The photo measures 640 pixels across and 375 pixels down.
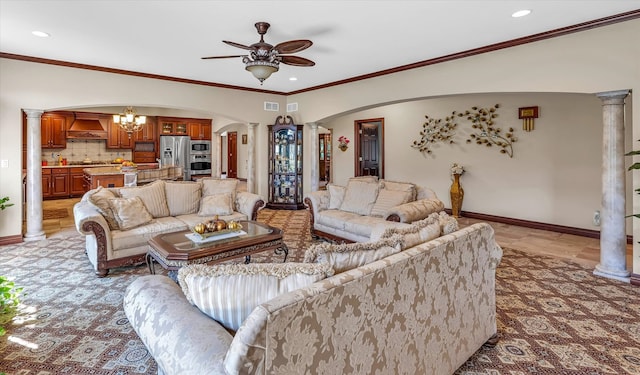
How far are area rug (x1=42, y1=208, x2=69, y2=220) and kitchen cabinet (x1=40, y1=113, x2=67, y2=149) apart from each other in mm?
2369

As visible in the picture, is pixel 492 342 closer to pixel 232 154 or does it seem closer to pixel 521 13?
pixel 521 13

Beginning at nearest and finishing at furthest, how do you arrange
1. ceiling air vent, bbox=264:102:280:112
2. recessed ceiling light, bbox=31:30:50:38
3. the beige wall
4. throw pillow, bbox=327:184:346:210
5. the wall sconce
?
the beige wall < recessed ceiling light, bbox=31:30:50:38 < throw pillow, bbox=327:184:346:210 < the wall sconce < ceiling air vent, bbox=264:102:280:112

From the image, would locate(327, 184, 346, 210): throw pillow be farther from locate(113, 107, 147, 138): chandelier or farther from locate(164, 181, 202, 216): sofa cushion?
locate(113, 107, 147, 138): chandelier

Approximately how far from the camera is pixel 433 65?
16.9ft

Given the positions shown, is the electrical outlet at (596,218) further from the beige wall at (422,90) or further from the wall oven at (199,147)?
the wall oven at (199,147)

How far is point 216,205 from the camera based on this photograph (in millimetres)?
4855

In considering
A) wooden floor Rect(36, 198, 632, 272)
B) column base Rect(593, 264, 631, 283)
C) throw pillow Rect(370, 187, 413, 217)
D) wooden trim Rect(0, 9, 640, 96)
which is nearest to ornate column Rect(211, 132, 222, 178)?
wooden trim Rect(0, 9, 640, 96)

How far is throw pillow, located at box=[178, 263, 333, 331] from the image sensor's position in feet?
4.56

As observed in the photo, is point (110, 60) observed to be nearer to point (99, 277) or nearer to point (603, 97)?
point (99, 277)

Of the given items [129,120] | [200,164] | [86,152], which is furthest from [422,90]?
[86,152]

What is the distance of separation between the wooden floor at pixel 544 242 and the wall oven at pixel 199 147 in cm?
515

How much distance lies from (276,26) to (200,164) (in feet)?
28.8

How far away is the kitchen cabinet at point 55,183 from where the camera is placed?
8656 millimetres

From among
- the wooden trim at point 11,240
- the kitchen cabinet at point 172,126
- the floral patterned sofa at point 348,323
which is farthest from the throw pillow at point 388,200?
the kitchen cabinet at point 172,126
